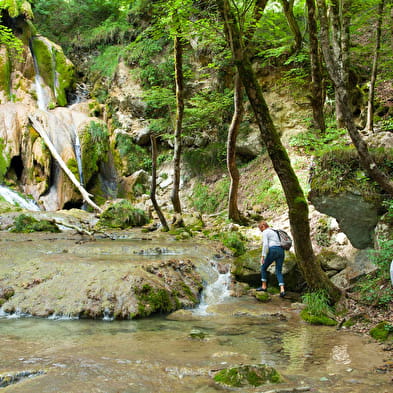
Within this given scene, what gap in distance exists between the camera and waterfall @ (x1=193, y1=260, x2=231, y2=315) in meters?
6.94

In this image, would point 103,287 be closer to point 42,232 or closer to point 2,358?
point 2,358

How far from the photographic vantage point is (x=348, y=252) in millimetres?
7676

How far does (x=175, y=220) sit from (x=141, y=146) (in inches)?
399

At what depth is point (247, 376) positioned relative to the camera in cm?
322

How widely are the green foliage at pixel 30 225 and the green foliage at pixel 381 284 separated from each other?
34.3 ft

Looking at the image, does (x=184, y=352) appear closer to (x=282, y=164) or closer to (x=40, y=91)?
(x=282, y=164)

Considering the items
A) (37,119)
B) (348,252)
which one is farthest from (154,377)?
(37,119)

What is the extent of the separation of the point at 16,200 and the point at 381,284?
15485 millimetres

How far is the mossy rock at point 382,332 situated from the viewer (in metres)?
4.46

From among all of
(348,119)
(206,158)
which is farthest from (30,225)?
(348,119)

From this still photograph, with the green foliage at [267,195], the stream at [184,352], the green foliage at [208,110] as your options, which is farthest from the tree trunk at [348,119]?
the green foliage at [208,110]

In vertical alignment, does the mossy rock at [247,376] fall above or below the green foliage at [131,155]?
below

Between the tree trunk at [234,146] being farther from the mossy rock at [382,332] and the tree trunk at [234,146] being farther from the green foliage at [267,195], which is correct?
the mossy rock at [382,332]

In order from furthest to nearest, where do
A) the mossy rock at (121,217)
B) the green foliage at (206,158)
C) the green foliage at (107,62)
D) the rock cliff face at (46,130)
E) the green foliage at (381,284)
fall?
the green foliage at (107,62)
the green foliage at (206,158)
the rock cliff face at (46,130)
the mossy rock at (121,217)
the green foliage at (381,284)
